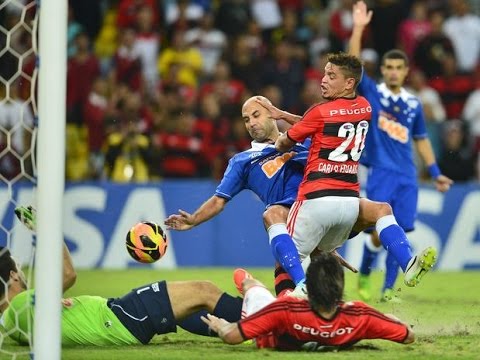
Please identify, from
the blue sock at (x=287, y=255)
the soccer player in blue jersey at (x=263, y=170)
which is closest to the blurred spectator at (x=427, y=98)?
the soccer player in blue jersey at (x=263, y=170)

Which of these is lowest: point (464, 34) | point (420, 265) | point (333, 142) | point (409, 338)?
point (409, 338)

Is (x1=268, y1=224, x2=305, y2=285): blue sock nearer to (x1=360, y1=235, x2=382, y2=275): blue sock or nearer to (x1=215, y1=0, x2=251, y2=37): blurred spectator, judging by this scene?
(x1=360, y1=235, x2=382, y2=275): blue sock

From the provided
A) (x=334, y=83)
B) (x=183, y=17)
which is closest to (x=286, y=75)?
(x=183, y=17)

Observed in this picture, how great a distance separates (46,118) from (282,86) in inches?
384

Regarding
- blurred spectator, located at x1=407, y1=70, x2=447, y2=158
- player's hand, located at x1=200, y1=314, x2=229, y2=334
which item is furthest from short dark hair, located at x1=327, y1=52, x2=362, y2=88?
blurred spectator, located at x1=407, y1=70, x2=447, y2=158

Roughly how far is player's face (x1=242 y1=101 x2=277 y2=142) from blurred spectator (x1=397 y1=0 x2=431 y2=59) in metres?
8.31

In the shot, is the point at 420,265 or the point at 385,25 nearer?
the point at 420,265

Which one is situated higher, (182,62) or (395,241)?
(182,62)

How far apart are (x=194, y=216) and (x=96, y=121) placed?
7.70 m

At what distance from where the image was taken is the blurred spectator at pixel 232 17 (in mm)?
16359

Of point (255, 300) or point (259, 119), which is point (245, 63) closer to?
point (259, 119)

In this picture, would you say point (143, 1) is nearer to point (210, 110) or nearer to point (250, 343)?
point (210, 110)

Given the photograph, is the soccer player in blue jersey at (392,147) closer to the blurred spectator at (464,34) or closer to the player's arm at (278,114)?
the player's arm at (278,114)

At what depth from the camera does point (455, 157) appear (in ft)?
47.2
